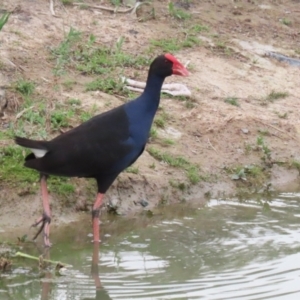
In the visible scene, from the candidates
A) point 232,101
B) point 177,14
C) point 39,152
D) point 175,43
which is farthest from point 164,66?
point 177,14

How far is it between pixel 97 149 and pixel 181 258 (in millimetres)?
1024

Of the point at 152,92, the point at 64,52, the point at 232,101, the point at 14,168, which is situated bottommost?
the point at 14,168

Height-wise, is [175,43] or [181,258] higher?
[175,43]

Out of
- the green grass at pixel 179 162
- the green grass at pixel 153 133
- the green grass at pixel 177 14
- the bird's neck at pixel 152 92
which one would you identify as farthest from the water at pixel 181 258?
the green grass at pixel 177 14

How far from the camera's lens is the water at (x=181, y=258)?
5723 mm

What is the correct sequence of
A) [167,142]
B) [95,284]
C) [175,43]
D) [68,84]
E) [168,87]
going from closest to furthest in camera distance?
[95,284], [167,142], [68,84], [168,87], [175,43]

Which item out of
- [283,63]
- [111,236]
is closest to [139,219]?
[111,236]

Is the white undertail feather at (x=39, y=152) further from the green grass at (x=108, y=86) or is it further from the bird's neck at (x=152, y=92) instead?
the green grass at (x=108, y=86)

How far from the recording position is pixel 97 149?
21.6 feet

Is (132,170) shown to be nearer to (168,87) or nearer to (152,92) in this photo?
(152,92)

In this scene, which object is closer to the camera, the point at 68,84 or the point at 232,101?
the point at 68,84

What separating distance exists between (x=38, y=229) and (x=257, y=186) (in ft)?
7.94

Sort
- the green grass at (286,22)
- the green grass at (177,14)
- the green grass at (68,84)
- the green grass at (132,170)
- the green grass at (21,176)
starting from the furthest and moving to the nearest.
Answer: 1. the green grass at (286,22)
2. the green grass at (177,14)
3. the green grass at (68,84)
4. the green grass at (132,170)
5. the green grass at (21,176)

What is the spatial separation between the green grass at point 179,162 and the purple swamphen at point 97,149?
1.43 metres
